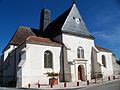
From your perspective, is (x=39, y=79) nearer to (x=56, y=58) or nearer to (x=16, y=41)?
(x=56, y=58)

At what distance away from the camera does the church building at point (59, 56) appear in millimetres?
22766

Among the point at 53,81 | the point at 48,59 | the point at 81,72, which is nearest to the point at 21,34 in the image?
the point at 48,59

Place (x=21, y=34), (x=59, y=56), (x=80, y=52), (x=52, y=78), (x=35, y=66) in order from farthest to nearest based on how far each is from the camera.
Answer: (x=21, y=34), (x=80, y=52), (x=59, y=56), (x=35, y=66), (x=52, y=78)

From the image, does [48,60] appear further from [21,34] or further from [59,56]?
[21,34]

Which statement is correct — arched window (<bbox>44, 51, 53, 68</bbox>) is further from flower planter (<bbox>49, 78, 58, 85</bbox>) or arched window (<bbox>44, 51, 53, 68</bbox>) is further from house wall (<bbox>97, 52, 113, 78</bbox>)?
house wall (<bbox>97, 52, 113, 78</bbox>)

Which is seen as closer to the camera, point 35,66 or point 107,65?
point 35,66

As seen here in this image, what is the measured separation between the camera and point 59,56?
25453mm

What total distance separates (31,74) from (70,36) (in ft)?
28.4

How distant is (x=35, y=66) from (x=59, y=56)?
4.07m

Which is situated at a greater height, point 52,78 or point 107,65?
point 107,65

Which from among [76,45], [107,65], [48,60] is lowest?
[107,65]

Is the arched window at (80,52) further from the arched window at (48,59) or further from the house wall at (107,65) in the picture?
the arched window at (48,59)

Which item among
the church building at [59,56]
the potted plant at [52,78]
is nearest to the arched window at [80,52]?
the church building at [59,56]

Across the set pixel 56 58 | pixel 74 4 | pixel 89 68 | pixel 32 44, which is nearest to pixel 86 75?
pixel 89 68
